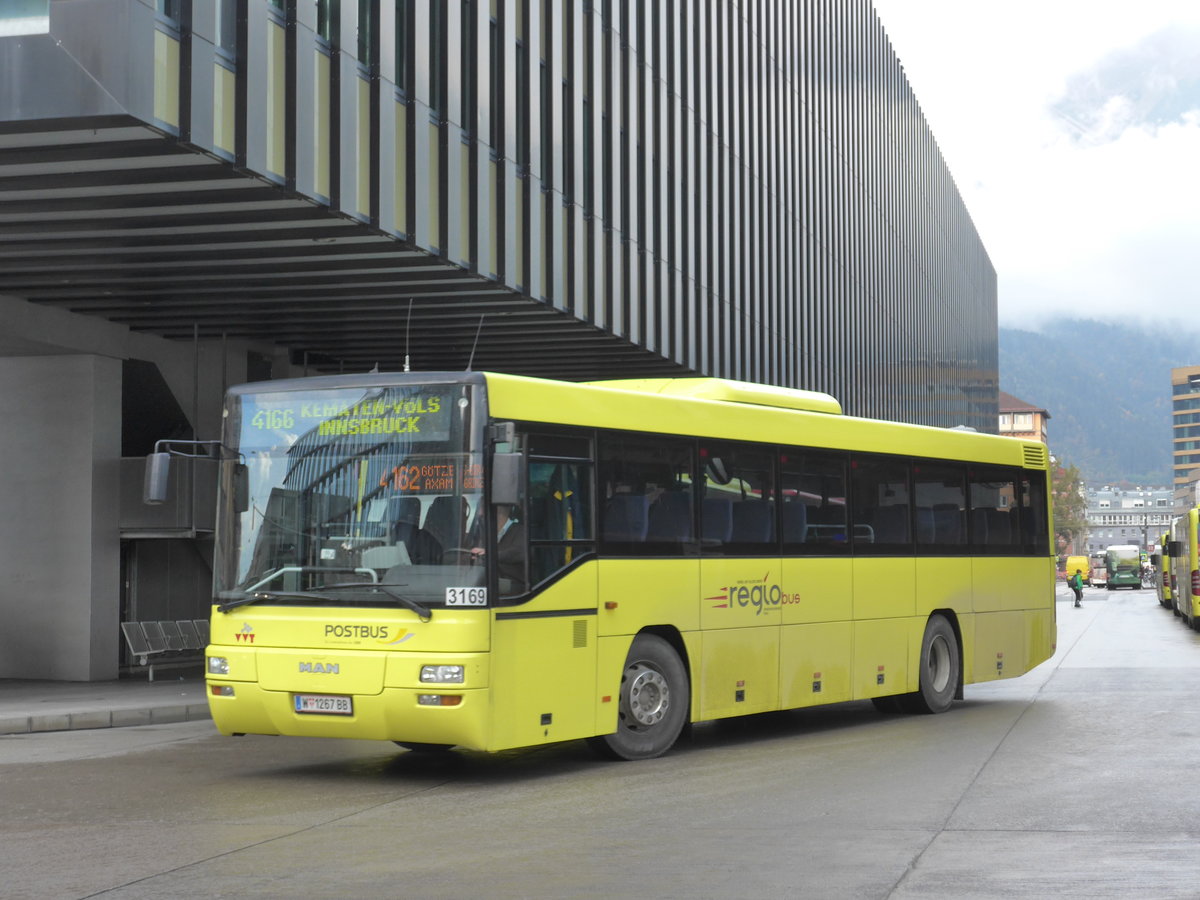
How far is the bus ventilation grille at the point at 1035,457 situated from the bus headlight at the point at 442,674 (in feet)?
32.2

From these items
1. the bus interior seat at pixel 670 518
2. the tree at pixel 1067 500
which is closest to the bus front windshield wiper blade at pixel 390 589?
the bus interior seat at pixel 670 518

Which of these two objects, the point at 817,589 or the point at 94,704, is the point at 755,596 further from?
the point at 94,704

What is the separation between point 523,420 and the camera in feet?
38.8

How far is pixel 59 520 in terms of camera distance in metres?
22.3

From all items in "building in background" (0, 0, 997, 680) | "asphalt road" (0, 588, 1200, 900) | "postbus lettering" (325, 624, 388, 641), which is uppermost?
"building in background" (0, 0, 997, 680)

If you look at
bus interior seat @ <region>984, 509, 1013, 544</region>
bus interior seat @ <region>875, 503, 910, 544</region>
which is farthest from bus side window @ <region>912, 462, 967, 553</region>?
bus interior seat @ <region>984, 509, 1013, 544</region>

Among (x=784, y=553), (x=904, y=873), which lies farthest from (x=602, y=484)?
(x=904, y=873)

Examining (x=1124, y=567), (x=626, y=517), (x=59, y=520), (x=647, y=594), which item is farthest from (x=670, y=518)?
(x=1124, y=567)

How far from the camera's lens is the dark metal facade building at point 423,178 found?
47.6 ft

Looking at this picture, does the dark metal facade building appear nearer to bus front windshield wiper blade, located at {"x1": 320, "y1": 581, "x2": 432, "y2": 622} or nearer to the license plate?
bus front windshield wiper blade, located at {"x1": 320, "y1": 581, "x2": 432, "y2": 622}

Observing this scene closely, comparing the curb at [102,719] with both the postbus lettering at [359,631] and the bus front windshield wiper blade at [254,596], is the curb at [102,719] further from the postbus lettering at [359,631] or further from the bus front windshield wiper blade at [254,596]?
the postbus lettering at [359,631]

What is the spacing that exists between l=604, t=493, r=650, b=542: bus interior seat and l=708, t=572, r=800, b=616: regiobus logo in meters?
1.11

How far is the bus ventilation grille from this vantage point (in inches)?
747

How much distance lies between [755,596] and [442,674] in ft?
12.7
